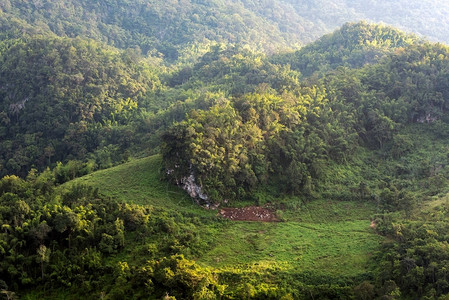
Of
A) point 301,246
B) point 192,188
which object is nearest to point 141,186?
point 192,188

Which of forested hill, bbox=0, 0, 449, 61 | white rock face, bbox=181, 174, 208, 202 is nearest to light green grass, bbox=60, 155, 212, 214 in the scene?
white rock face, bbox=181, 174, 208, 202

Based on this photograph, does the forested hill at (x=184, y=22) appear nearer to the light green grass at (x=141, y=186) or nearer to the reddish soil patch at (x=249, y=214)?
the light green grass at (x=141, y=186)

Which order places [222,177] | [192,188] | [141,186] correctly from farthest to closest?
[141,186] → [222,177] → [192,188]

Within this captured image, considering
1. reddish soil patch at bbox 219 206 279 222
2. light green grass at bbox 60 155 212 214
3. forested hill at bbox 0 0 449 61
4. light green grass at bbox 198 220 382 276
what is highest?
forested hill at bbox 0 0 449 61

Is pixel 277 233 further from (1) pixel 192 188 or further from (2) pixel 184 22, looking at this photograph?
(2) pixel 184 22

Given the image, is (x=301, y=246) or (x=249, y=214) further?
(x=249, y=214)

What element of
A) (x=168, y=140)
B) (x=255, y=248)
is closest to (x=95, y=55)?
(x=168, y=140)

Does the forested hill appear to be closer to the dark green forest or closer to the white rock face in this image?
the dark green forest
